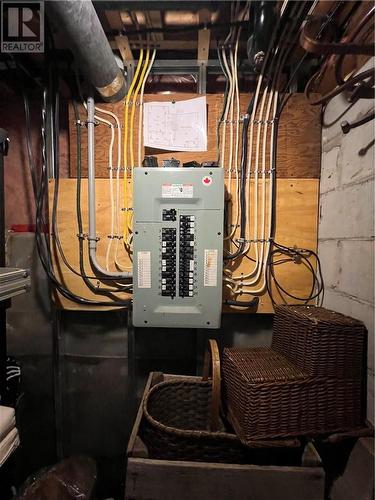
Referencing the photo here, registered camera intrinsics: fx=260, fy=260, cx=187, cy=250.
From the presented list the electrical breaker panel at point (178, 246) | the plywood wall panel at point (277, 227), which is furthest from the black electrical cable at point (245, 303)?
the electrical breaker panel at point (178, 246)

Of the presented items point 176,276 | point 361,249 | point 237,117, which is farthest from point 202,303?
point 237,117

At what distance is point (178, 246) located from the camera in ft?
3.82

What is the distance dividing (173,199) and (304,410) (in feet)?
3.07

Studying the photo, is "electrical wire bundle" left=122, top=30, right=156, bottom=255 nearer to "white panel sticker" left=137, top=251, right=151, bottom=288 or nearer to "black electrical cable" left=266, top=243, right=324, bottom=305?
"white panel sticker" left=137, top=251, right=151, bottom=288

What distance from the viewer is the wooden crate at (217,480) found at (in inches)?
33.6

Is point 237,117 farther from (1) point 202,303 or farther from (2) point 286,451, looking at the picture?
(2) point 286,451

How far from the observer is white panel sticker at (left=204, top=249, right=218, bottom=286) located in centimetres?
117

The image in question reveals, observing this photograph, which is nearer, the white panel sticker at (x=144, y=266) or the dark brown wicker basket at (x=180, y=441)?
the dark brown wicker basket at (x=180, y=441)

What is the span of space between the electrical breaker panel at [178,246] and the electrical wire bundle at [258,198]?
210 mm

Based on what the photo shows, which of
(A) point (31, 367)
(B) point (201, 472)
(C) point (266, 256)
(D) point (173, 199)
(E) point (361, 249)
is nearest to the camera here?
(B) point (201, 472)

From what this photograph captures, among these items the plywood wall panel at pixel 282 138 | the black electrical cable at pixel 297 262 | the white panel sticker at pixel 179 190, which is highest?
the plywood wall panel at pixel 282 138

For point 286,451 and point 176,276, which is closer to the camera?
point 286,451

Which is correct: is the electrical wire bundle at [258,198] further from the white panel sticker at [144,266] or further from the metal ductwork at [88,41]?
the metal ductwork at [88,41]

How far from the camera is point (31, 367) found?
1.50 metres
